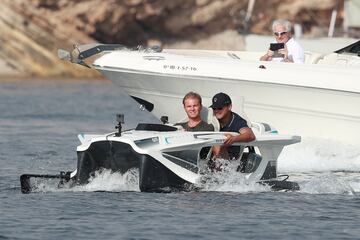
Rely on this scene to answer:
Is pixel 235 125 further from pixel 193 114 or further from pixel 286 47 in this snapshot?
pixel 286 47

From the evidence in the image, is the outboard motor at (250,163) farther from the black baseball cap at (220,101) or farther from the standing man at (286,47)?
the standing man at (286,47)

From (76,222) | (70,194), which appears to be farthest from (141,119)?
(76,222)

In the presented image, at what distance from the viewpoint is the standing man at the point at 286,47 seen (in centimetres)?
1594

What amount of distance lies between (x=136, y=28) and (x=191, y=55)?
18864 millimetres

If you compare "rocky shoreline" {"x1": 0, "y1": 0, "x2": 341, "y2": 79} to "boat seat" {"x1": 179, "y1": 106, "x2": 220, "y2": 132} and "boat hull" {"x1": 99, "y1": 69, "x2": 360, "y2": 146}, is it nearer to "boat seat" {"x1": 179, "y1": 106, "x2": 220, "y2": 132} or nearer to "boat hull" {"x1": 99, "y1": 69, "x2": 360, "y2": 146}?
"boat hull" {"x1": 99, "y1": 69, "x2": 360, "y2": 146}

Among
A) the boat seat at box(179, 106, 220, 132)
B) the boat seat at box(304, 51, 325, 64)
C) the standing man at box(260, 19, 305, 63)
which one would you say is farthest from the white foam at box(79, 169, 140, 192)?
the boat seat at box(304, 51, 325, 64)

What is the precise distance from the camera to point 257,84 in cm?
1551

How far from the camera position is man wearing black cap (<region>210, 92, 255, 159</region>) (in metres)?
12.6

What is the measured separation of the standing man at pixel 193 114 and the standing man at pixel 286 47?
3.43 meters

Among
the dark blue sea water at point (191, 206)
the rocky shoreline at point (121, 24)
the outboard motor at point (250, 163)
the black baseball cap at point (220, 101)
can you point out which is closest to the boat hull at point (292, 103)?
the dark blue sea water at point (191, 206)

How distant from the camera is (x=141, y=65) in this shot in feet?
52.7

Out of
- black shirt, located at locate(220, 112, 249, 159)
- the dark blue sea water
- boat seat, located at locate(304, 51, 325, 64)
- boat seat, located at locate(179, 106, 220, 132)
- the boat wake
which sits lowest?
the dark blue sea water

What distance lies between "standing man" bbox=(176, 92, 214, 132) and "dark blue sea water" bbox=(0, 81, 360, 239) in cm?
60

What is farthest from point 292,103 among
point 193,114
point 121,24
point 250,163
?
point 121,24
